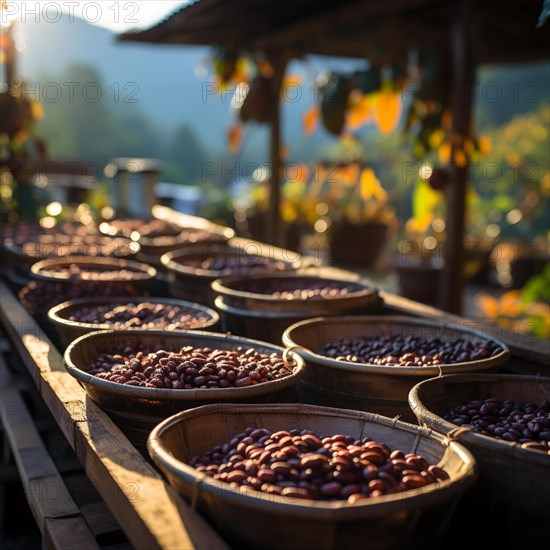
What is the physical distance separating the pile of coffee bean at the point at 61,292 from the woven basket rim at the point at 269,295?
14.9 inches

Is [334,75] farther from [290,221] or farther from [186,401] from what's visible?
[186,401]

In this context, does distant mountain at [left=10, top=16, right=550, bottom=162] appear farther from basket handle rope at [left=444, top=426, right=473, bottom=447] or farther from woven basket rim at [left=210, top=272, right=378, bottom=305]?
basket handle rope at [left=444, top=426, right=473, bottom=447]

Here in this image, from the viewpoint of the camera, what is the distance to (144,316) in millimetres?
2637

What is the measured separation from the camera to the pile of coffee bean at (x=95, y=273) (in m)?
3.12

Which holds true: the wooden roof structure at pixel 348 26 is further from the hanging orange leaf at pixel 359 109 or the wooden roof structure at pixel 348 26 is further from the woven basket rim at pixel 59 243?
the woven basket rim at pixel 59 243

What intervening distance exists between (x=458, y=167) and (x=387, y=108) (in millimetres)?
1393

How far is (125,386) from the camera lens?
1.71 metres

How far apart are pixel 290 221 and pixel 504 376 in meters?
7.20

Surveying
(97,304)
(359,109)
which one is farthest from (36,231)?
(359,109)

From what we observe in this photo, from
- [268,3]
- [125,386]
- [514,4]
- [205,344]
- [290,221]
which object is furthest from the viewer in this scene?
[290,221]

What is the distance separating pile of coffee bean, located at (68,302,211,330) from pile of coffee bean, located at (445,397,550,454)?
0.99m

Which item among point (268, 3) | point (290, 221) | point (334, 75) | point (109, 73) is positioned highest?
point (109, 73)

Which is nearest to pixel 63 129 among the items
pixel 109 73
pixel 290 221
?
pixel 109 73

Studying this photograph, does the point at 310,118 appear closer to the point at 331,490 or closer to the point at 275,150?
the point at 275,150
